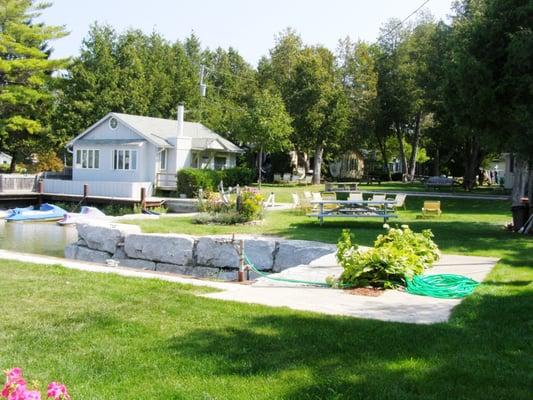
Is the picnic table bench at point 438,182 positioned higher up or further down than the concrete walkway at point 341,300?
higher up

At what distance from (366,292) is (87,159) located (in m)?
32.4

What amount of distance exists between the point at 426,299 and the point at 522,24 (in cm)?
1136

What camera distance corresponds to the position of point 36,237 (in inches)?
821

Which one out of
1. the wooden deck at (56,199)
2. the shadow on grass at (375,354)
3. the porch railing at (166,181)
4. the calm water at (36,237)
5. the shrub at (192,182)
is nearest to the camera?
the shadow on grass at (375,354)

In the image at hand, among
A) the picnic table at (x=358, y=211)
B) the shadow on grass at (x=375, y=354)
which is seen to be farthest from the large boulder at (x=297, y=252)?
the shadow on grass at (x=375, y=354)

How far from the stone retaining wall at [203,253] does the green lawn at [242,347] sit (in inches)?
189

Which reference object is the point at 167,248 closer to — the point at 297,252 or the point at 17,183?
the point at 297,252

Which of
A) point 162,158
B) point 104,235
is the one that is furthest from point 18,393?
point 162,158

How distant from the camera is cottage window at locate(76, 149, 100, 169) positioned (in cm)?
3724

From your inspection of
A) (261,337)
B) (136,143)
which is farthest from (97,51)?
(261,337)

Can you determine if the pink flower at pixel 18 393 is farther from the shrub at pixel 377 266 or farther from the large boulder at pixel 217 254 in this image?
the large boulder at pixel 217 254

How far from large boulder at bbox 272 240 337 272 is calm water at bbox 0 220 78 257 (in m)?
6.90

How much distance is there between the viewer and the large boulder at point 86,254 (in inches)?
571

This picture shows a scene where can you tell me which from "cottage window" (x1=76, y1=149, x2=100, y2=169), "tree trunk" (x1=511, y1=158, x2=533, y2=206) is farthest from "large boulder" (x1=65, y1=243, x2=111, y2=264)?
"cottage window" (x1=76, y1=149, x2=100, y2=169)
